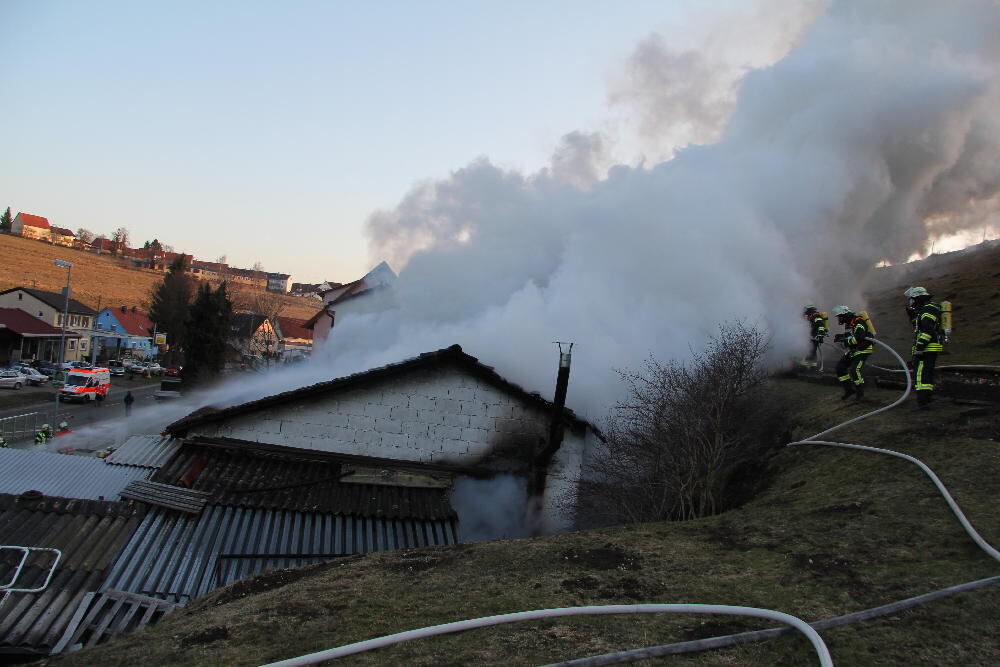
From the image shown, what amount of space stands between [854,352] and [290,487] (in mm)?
9738

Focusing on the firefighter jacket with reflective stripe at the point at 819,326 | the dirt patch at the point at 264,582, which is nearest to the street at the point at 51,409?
the dirt patch at the point at 264,582

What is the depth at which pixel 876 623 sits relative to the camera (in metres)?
3.79

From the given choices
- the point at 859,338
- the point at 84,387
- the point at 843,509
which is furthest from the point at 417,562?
the point at 84,387

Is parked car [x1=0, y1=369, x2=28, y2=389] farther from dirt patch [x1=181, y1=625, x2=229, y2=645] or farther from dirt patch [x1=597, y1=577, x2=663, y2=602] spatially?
→ dirt patch [x1=597, y1=577, x2=663, y2=602]

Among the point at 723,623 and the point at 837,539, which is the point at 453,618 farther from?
the point at 837,539

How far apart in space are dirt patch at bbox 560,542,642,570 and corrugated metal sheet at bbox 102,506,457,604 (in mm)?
3494

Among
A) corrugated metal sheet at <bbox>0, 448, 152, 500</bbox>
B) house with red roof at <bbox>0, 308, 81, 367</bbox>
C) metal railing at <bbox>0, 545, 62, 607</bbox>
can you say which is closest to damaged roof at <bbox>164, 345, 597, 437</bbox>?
corrugated metal sheet at <bbox>0, 448, 152, 500</bbox>

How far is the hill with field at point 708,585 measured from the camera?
3717mm

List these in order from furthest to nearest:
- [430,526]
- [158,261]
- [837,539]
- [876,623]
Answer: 1. [158,261]
2. [430,526]
3. [837,539]
4. [876,623]

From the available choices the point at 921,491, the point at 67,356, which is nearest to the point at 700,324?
the point at 921,491

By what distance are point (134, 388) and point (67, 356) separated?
733 inches

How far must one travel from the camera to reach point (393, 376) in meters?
10.7

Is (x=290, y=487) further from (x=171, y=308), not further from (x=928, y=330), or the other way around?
(x=171, y=308)

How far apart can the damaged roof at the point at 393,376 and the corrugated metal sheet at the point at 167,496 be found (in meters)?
1.68
